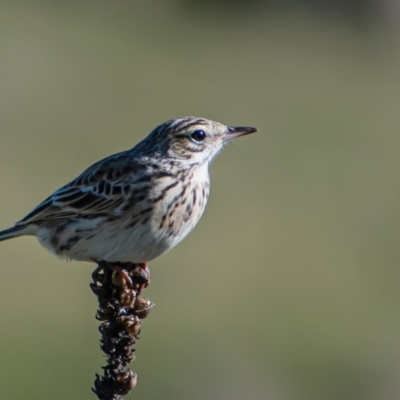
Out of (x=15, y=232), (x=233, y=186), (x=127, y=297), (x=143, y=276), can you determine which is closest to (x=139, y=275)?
(x=143, y=276)

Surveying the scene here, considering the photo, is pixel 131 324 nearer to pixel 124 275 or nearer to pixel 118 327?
pixel 118 327

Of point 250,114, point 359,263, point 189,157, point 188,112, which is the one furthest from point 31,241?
point 189,157

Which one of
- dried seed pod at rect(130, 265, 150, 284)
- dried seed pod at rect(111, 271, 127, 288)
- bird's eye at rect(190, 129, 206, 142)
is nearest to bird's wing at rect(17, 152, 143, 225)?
bird's eye at rect(190, 129, 206, 142)

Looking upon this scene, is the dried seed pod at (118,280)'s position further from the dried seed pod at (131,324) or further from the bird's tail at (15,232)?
the bird's tail at (15,232)

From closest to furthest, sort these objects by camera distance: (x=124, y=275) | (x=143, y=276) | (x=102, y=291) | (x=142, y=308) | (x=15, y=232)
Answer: (x=142, y=308) < (x=102, y=291) < (x=124, y=275) < (x=143, y=276) < (x=15, y=232)

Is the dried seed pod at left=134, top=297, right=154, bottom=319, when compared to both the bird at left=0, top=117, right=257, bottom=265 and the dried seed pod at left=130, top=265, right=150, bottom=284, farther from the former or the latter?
the bird at left=0, top=117, right=257, bottom=265

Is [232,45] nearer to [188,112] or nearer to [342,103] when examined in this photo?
[342,103]

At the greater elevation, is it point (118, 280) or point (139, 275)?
point (139, 275)
